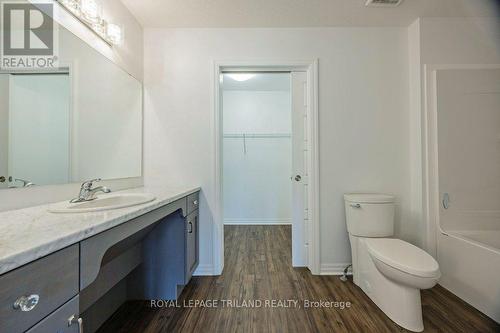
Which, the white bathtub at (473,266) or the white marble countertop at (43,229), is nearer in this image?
the white marble countertop at (43,229)

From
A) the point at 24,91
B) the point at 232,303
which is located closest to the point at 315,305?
the point at 232,303

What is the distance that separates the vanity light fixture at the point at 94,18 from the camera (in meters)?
1.24

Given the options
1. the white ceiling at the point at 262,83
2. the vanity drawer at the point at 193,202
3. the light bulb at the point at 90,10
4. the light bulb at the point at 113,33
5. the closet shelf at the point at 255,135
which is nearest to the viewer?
the light bulb at the point at 90,10

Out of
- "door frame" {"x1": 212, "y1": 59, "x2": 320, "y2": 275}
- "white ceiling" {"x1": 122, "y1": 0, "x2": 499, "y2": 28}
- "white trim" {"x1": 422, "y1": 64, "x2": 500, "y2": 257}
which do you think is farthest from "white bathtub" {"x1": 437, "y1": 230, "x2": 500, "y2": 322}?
"white ceiling" {"x1": 122, "y1": 0, "x2": 499, "y2": 28}

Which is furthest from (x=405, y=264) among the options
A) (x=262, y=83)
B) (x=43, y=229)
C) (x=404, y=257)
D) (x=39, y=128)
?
(x=262, y=83)

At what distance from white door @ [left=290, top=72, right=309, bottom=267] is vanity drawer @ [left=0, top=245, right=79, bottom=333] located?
5.60ft

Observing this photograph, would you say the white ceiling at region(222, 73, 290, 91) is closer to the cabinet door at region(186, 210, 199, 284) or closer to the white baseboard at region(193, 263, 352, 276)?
the cabinet door at region(186, 210, 199, 284)

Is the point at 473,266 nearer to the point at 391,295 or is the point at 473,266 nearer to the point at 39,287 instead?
the point at 391,295

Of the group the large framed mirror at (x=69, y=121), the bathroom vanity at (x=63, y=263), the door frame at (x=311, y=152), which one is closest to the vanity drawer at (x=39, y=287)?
the bathroom vanity at (x=63, y=263)

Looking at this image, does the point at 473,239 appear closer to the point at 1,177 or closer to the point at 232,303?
the point at 232,303

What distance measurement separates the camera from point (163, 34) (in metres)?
1.92

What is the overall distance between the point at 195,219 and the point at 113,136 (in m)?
0.91

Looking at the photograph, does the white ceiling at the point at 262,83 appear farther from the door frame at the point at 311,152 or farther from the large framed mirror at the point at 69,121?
the large framed mirror at the point at 69,121

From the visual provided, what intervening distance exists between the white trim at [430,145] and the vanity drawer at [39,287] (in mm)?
2346
